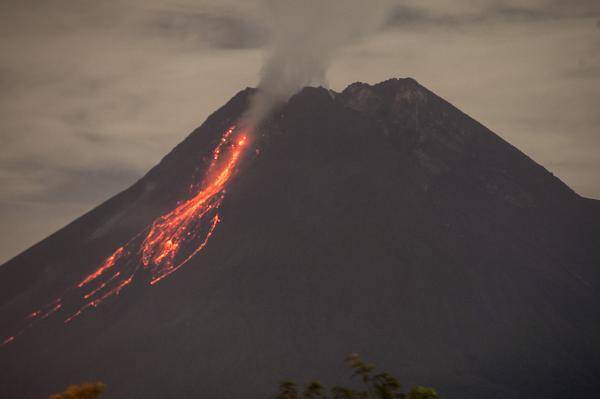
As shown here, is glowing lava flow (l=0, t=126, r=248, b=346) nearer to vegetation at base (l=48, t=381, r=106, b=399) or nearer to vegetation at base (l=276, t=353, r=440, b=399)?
vegetation at base (l=276, t=353, r=440, b=399)

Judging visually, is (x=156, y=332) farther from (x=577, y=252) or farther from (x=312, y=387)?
(x=312, y=387)

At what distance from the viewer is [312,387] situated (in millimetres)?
20500

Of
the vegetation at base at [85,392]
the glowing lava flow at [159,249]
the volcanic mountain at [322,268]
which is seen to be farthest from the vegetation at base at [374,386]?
the glowing lava flow at [159,249]

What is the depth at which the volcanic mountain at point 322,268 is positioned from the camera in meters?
138

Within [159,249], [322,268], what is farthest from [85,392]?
[159,249]

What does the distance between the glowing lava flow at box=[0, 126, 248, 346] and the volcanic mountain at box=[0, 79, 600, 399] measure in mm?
362

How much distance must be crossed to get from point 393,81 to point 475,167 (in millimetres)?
21913

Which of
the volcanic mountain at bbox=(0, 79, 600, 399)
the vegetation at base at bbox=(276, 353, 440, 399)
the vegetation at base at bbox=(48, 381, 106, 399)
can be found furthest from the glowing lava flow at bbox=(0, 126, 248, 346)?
the vegetation at base at bbox=(48, 381, 106, 399)

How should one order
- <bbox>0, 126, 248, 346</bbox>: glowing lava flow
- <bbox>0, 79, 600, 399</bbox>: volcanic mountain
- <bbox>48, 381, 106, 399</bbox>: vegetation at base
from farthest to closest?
<bbox>0, 126, 248, 346</bbox>: glowing lava flow < <bbox>0, 79, 600, 399</bbox>: volcanic mountain < <bbox>48, 381, 106, 399</bbox>: vegetation at base

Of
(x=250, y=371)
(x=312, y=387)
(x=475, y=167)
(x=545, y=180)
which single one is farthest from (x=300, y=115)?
(x=312, y=387)

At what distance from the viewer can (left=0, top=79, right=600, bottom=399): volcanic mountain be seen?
137875 mm

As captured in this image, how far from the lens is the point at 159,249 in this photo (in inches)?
6294

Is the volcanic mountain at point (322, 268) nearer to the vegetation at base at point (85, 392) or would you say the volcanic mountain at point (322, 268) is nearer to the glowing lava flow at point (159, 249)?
the glowing lava flow at point (159, 249)

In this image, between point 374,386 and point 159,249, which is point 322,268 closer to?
point 159,249
